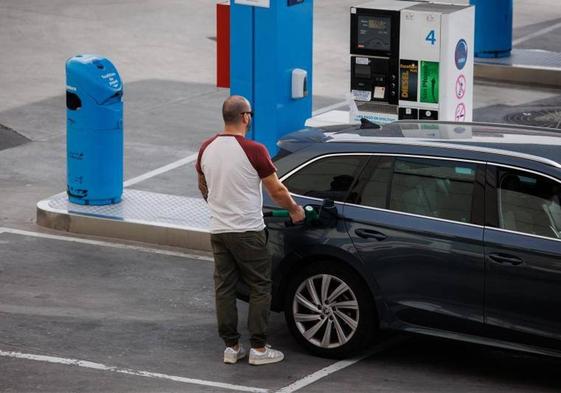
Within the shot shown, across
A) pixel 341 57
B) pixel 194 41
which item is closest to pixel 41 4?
pixel 194 41

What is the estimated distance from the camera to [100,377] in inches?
371

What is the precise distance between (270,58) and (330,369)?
3.92 metres

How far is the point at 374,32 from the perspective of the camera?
45.0ft

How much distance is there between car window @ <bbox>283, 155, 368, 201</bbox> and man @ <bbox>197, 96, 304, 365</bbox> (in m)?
0.34

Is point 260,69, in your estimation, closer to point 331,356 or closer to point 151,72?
point 331,356

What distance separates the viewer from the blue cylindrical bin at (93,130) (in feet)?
42.4

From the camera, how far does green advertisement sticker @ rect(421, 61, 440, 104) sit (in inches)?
528

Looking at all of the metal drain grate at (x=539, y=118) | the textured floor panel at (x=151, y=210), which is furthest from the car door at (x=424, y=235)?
the metal drain grate at (x=539, y=118)

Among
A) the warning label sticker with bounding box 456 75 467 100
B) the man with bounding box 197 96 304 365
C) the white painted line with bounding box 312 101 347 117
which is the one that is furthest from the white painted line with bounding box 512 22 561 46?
the man with bounding box 197 96 304 365

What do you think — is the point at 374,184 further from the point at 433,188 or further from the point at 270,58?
the point at 270,58

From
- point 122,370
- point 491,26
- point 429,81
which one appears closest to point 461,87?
point 429,81

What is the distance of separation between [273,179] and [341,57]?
11.7m

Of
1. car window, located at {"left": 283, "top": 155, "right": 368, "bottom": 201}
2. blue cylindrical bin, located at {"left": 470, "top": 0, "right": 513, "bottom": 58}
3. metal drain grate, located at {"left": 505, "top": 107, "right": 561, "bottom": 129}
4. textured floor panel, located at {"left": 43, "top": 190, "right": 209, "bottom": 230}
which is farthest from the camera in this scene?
blue cylindrical bin, located at {"left": 470, "top": 0, "right": 513, "bottom": 58}

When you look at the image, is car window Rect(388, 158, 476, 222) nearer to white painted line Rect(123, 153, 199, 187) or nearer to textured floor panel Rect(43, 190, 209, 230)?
textured floor panel Rect(43, 190, 209, 230)
